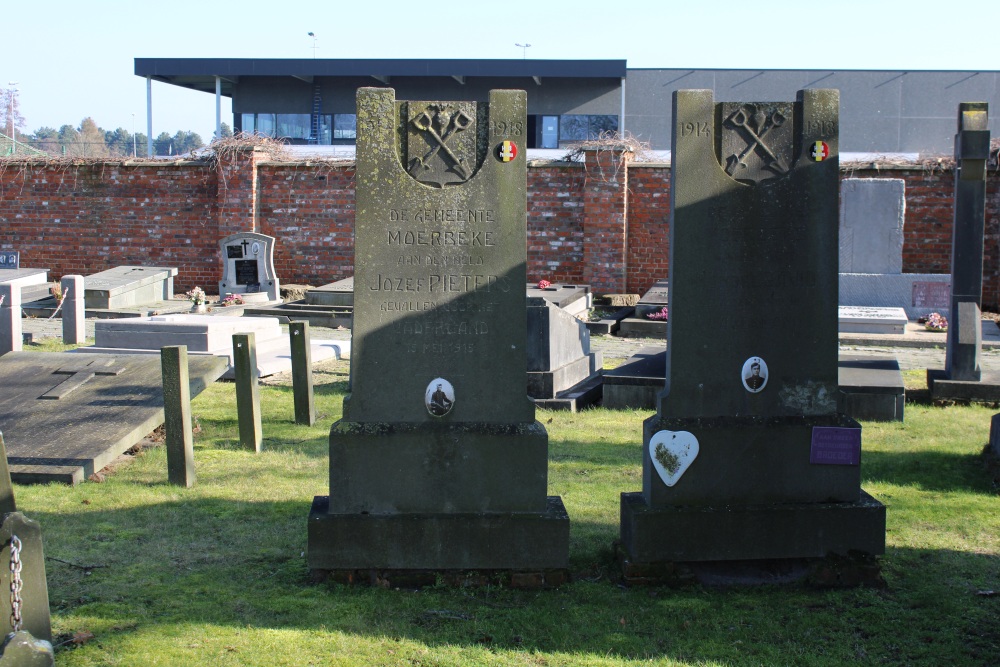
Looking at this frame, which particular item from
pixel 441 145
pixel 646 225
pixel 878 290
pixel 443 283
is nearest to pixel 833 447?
pixel 443 283

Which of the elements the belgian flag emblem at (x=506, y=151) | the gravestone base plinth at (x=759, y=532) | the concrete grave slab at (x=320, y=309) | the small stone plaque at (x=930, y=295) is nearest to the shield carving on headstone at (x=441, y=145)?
the belgian flag emblem at (x=506, y=151)

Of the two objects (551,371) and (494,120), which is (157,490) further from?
(551,371)

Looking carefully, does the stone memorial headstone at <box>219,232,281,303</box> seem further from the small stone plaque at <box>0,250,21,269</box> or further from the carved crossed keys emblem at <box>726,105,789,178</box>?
the carved crossed keys emblem at <box>726,105,789,178</box>

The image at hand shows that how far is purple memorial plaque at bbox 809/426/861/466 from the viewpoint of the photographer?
4672 millimetres

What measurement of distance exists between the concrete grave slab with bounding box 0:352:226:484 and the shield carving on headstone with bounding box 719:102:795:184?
4.44 metres

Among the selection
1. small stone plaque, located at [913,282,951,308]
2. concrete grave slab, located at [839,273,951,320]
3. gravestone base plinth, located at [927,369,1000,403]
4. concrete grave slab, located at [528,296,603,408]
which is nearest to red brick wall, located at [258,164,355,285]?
concrete grave slab, located at [839,273,951,320]

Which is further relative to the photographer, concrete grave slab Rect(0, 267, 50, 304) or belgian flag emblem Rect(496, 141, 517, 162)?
concrete grave slab Rect(0, 267, 50, 304)

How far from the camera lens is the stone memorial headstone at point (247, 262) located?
18.5m

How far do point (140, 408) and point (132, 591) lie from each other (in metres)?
2.87

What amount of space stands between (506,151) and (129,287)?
14.8 m

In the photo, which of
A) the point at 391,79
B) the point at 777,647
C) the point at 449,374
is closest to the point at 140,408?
the point at 449,374

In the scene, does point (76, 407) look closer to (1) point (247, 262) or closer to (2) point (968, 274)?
(2) point (968, 274)

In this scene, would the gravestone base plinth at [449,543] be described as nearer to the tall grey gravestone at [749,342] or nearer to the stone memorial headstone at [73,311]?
the tall grey gravestone at [749,342]

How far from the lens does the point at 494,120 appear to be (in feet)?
15.1
